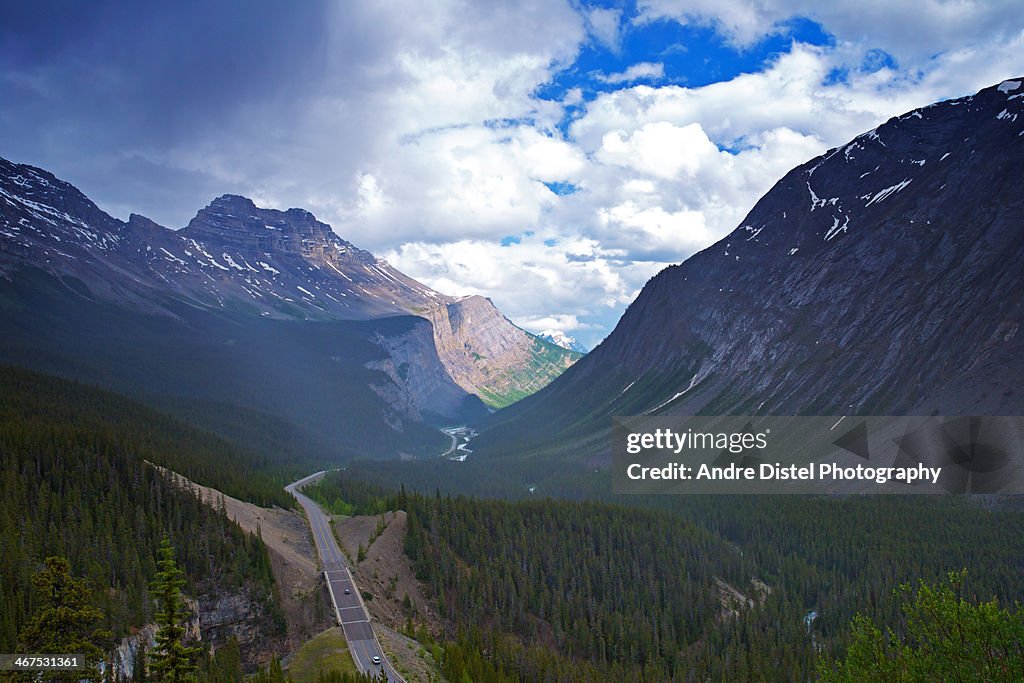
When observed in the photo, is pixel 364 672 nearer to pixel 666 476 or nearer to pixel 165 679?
pixel 165 679

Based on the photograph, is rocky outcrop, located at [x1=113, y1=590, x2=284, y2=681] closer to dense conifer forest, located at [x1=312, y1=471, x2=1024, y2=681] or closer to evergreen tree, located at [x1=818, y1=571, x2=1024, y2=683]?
dense conifer forest, located at [x1=312, y1=471, x2=1024, y2=681]

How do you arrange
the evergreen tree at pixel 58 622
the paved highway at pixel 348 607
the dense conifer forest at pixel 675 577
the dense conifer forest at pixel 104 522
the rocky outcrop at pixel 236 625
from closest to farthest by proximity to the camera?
the evergreen tree at pixel 58 622 < the dense conifer forest at pixel 104 522 < the paved highway at pixel 348 607 < the rocky outcrop at pixel 236 625 < the dense conifer forest at pixel 675 577

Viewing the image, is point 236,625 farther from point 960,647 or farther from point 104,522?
point 960,647

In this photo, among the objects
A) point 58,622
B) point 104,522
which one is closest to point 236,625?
point 104,522

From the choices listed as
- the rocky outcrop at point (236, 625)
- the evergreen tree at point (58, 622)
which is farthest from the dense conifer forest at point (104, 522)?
the evergreen tree at point (58, 622)

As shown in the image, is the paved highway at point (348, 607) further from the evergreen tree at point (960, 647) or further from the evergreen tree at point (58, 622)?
the evergreen tree at point (960, 647)

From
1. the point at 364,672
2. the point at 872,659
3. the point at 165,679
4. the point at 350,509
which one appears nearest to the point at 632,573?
the point at 350,509

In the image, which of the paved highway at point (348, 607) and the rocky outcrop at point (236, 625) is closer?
the paved highway at point (348, 607)
